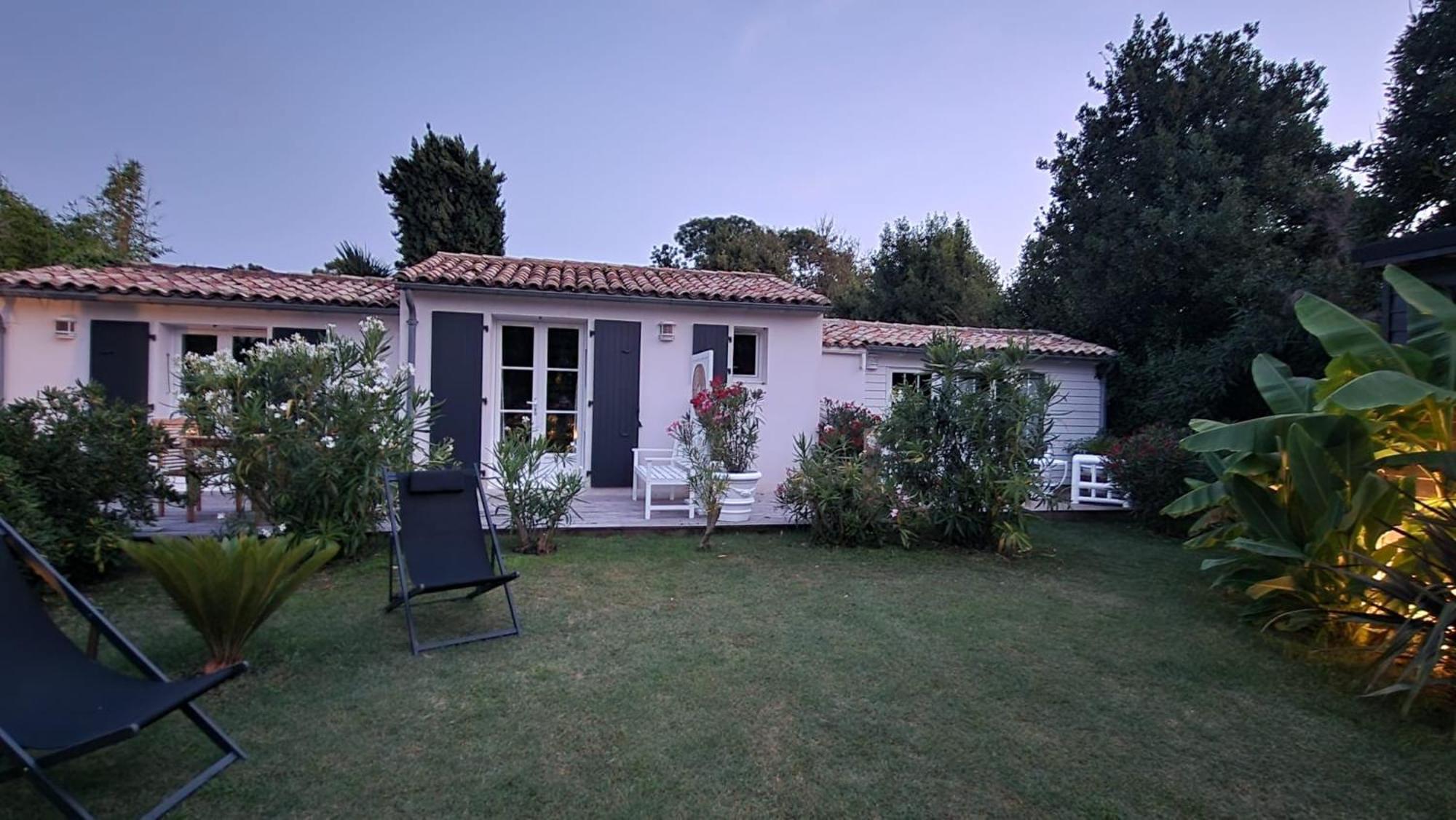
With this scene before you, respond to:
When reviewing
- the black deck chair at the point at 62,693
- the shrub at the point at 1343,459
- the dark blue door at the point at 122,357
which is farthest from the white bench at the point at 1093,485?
the dark blue door at the point at 122,357

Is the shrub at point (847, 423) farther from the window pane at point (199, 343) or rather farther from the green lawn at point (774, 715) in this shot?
the window pane at point (199, 343)

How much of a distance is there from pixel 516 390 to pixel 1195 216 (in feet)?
40.0

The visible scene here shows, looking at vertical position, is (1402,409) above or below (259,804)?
above

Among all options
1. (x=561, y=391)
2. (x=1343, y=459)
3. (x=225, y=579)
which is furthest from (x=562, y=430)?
(x=1343, y=459)

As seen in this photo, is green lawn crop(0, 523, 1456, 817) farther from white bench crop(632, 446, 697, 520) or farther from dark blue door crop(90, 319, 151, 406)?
dark blue door crop(90, 319, 151, 406)

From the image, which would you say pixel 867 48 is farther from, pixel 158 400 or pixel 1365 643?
pixel 158 400

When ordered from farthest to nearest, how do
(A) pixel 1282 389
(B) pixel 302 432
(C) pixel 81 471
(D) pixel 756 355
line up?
(D) pixel 756 355, (B) pixel 302 432, (A) pixel 1282 389, (C) pixel 81 471

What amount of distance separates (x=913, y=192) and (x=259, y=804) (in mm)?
20782

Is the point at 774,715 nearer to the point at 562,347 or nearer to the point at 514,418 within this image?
the point at 514,418

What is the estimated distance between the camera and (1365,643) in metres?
4.68

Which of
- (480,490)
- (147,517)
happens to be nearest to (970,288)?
(480,490)

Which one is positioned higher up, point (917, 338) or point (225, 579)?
point (917, 338)

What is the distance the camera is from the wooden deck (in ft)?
23.4

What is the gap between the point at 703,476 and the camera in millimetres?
7551
